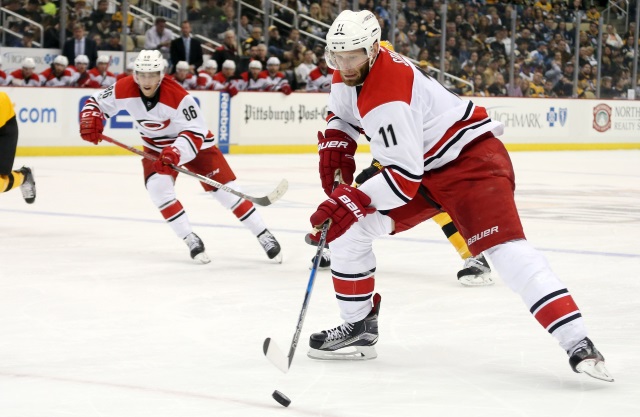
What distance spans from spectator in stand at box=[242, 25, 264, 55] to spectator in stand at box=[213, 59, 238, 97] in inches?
34.1

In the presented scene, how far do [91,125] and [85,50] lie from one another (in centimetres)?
754

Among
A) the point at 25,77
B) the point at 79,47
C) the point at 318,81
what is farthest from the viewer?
the point at 318,81

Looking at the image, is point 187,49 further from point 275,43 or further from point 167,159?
point 167,159

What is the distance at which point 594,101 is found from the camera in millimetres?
17500

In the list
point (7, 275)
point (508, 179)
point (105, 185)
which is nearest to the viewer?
point (508, 179)

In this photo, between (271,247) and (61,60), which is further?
(61,60)

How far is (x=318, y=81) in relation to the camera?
15.2m

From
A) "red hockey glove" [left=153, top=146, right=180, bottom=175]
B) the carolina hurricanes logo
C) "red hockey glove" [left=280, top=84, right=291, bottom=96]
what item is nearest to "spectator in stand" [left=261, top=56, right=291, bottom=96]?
"red hockey glove" [left=280, top=84, right=291, bottom=96]

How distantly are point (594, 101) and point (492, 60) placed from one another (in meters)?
1.97

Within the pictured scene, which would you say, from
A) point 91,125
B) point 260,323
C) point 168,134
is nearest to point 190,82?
point 168,134

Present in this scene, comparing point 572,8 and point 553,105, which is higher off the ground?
point 572,8

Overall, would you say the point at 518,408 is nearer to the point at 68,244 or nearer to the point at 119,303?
the point at 119,303

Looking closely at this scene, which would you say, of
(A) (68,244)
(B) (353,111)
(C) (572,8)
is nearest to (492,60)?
(C) (572,8)

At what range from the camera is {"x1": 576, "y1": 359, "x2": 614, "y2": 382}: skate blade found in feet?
10.4
